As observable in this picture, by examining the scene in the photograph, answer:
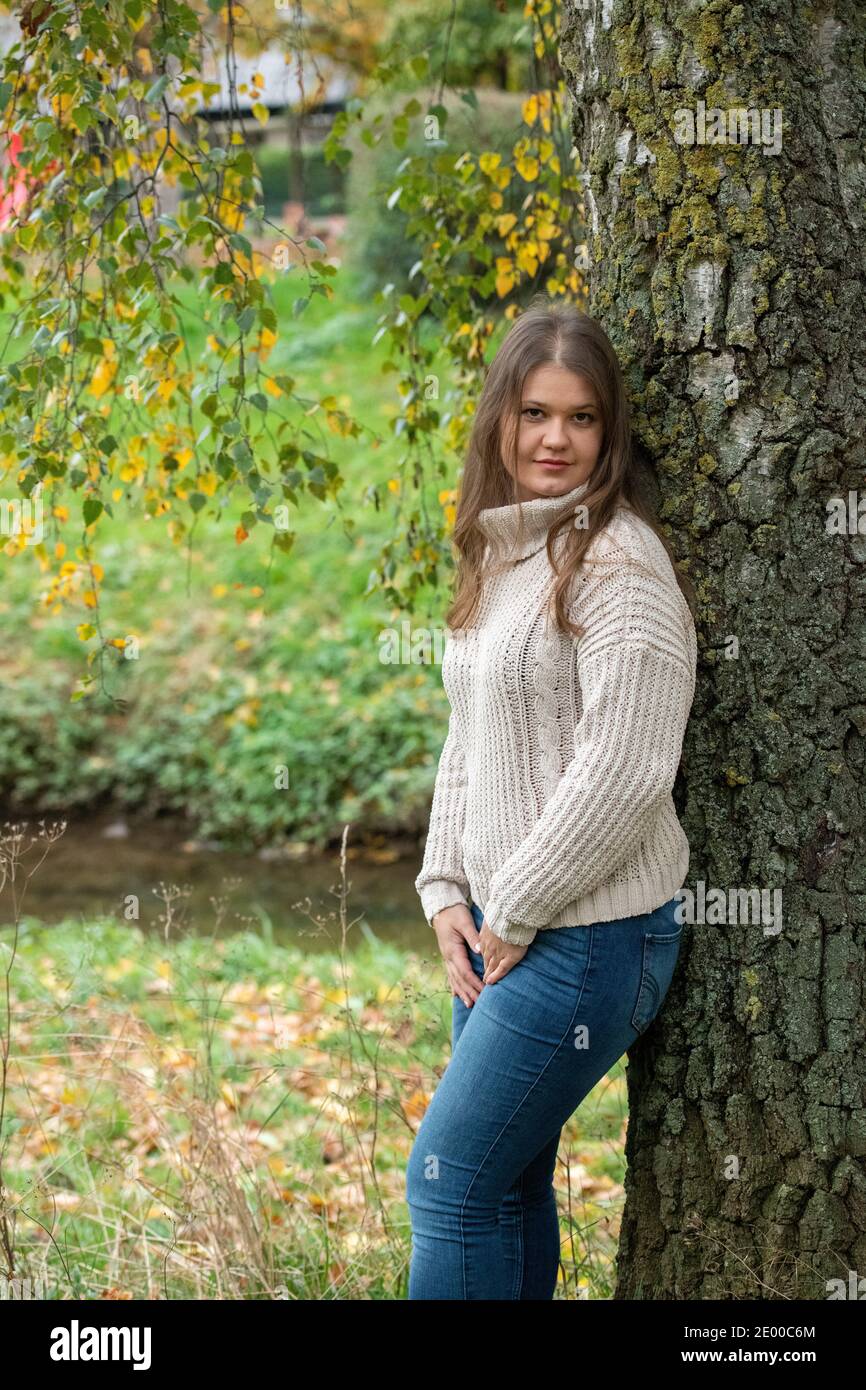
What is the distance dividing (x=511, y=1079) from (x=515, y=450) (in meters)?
1.04

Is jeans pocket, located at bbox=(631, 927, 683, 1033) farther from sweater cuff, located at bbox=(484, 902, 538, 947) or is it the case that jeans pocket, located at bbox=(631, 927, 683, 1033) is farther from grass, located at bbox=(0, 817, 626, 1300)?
grass, located at bbox=(0, 817, 626, 1300)

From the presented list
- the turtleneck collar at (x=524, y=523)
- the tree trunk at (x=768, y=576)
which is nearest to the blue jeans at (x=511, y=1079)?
the tree trunk at (x=768, y=576)

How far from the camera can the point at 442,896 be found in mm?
2391

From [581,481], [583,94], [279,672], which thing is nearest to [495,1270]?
[581,481]

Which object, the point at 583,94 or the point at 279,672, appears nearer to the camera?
the point at 583,94

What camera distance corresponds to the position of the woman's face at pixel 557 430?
2221 millimetres

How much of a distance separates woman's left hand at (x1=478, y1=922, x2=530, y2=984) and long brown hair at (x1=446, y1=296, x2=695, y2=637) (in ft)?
1.66

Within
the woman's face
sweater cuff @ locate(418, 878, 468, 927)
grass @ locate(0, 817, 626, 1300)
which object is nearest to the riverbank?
grass @ locate(0, 817, 626, 1300)

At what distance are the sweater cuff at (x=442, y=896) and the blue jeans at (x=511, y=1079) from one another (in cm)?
25

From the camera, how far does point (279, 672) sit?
358 inches

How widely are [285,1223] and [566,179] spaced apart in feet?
8.84

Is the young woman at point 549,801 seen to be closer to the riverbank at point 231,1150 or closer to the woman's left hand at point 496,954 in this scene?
the woman's left hand at point 496,954

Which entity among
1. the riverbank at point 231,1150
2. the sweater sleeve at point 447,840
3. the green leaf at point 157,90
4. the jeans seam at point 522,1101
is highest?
the green leaf at point 157,90
